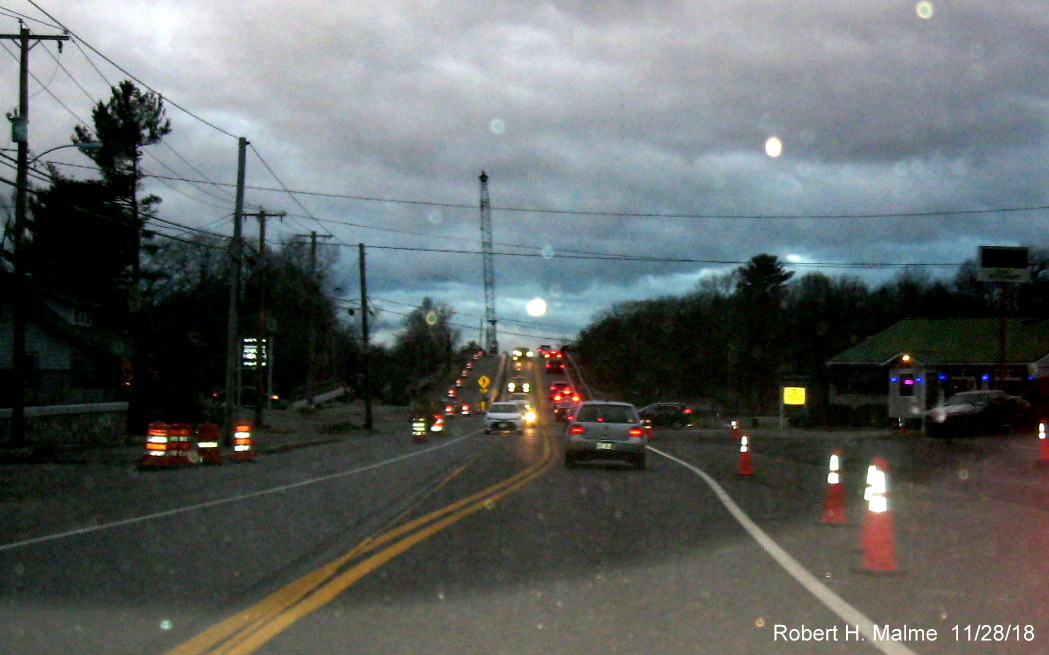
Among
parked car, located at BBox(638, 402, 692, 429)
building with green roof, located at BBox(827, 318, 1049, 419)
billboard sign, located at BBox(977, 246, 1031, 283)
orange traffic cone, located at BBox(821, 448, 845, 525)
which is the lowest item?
parked car, located at BBox(638, 402, 692, 429)

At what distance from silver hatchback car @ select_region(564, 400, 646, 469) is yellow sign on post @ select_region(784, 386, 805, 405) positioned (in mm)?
29620

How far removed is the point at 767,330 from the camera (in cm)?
10212

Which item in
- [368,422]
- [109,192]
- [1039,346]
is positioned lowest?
[368,422]

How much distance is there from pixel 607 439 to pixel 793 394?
101 feet

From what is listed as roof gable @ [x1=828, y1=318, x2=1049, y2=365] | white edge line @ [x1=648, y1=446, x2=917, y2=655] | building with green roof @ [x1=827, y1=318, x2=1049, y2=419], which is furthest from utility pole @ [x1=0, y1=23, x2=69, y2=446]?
roof gable @ [x1=828, y1=318, x2=1049, y2=365]

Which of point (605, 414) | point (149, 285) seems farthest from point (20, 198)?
point (149, 285)

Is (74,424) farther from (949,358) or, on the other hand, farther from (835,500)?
(949,358)

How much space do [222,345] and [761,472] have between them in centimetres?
5258

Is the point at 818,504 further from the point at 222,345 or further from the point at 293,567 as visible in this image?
the point at 222,345

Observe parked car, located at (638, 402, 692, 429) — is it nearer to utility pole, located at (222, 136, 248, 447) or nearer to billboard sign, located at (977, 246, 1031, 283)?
billboard sign, located at (977, 246, 1031, 283)

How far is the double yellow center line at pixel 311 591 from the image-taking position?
7.20 meters

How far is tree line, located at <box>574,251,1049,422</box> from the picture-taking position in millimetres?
91125

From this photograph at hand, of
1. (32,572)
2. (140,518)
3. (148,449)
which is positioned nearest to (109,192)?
(148,449)

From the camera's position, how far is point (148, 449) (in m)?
23.8
